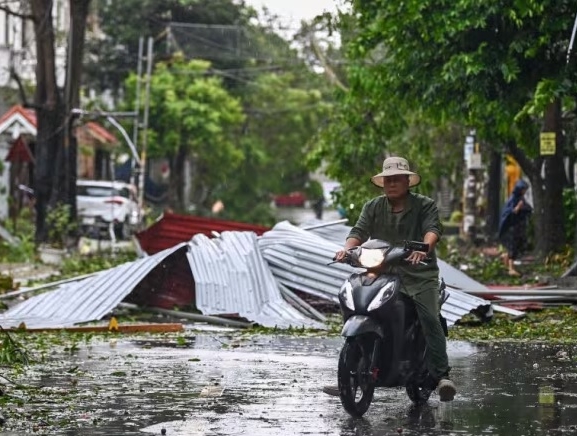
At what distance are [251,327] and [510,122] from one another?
951cm

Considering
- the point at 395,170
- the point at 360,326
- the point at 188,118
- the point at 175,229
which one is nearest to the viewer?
the point at 360,326

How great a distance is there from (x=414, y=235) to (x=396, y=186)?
1.22 feet

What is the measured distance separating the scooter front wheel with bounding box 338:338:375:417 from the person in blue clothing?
1754 centimetres

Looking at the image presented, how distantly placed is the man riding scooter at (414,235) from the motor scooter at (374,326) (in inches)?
4.4

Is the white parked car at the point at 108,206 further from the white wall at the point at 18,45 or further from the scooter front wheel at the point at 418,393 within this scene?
the scooter front wheel at the point at 418,393

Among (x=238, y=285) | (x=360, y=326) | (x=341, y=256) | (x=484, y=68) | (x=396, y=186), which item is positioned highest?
(x=484, y=68)

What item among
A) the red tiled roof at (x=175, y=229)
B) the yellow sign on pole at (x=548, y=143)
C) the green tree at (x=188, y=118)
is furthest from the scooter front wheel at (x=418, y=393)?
the green tree at (x=188, y=118)

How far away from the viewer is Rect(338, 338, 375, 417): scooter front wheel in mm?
9922

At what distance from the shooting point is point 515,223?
1105 inches

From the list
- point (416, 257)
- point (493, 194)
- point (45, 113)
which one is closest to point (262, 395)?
point (416, 257)

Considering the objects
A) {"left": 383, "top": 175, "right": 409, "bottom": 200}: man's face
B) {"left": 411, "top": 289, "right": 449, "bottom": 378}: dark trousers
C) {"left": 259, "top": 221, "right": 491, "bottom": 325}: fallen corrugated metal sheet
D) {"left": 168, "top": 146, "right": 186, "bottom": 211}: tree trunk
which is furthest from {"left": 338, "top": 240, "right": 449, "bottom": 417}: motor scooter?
{"left": 168, "top": 146, "right": 186, "bottom": 211}: tree trunk

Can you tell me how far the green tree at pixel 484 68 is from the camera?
24141mm

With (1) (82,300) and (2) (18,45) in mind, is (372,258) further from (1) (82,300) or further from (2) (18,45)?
(2) (18,45)

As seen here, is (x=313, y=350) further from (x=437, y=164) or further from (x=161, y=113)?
(x=161, y=113)
